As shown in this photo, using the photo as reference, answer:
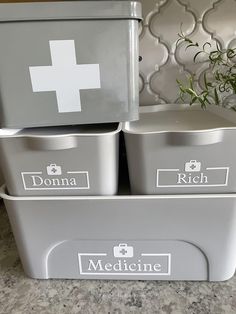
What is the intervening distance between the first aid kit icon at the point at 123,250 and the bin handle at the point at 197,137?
19 cm

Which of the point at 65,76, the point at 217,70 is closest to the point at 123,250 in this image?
the point at 65,76

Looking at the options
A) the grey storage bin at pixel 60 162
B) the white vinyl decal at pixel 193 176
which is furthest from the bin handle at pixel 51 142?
the white vinyl decal at pixel 193 176

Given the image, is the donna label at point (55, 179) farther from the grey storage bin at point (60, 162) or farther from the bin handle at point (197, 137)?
the bin handle at point (197, 137)

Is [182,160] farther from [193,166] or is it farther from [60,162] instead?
[60,162]

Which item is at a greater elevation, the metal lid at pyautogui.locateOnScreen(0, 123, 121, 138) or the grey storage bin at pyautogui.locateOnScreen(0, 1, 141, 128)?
the grey storage bin at pyautogui.locateOnScreen(0, 1, 141, 128)

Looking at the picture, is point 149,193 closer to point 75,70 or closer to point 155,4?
point 75,70

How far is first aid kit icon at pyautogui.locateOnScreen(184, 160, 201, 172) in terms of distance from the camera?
391 mm

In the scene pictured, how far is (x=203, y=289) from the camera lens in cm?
44

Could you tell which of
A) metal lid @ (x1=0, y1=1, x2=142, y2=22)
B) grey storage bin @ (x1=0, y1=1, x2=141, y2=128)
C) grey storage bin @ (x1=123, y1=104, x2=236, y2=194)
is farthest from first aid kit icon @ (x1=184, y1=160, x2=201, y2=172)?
metal lid @ (x1=0, y1=1, x2=142, y2=22)

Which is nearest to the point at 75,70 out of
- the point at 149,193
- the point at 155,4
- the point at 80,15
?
the point at 80,15

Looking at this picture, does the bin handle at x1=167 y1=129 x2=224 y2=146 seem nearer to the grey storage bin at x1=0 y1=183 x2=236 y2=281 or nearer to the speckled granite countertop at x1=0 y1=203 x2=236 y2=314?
the grey storage bin at x1=0 y1=183 x2=236 y2=281

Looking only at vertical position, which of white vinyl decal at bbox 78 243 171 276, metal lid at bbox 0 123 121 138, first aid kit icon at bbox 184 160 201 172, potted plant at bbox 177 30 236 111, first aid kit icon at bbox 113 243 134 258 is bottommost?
white vinyl decal at bbox 78 243 171 276

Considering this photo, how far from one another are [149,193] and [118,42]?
22 centimetres

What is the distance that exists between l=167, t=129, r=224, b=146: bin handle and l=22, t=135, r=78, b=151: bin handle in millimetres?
138
